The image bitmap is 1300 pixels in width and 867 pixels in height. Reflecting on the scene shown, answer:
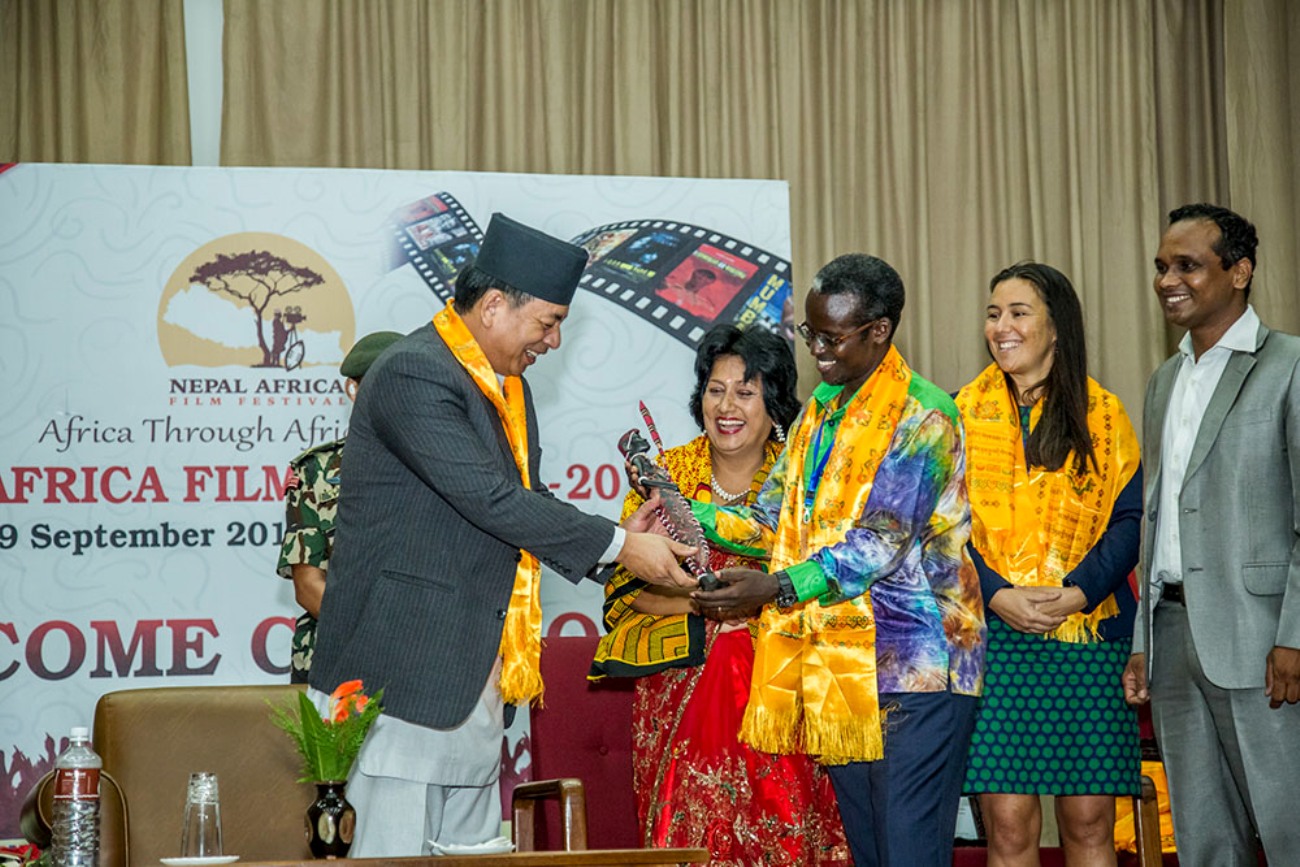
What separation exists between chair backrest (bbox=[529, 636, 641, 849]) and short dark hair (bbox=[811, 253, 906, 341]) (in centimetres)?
127

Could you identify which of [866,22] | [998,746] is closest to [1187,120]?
[866,22]

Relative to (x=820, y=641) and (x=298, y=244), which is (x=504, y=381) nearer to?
(x=820, y=641)

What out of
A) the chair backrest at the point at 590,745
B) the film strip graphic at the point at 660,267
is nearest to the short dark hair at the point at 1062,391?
the film strip graphic at the point at 660,267

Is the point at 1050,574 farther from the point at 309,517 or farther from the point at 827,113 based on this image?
the point at 827,113

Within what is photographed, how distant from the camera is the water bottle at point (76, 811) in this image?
2.39 meters

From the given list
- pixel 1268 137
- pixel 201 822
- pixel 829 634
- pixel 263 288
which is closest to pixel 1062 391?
pixel 829 634

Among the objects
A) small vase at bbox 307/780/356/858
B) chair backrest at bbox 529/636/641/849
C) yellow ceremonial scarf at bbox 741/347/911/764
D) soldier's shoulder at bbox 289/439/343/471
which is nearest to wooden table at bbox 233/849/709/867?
small vase at bbox 307/780/356/858

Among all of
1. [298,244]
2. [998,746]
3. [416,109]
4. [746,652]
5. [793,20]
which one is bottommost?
[998,746]

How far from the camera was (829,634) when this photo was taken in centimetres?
309

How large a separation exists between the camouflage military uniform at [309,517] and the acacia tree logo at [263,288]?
626mm

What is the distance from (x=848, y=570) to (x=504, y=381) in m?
0.86

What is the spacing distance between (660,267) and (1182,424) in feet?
6.09

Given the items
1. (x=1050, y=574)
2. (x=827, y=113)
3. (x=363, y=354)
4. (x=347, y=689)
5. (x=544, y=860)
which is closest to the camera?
(x=544, y=860)

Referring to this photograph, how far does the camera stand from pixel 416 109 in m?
5.73
